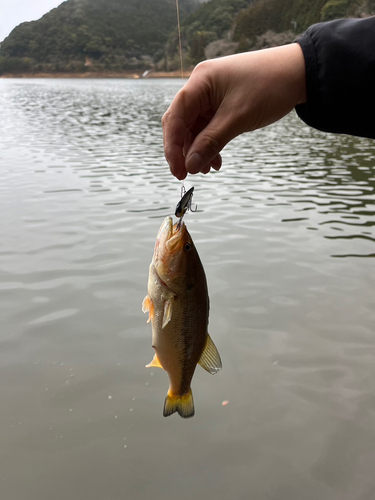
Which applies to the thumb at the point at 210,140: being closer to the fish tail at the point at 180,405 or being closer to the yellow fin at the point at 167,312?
the yellow fin at the point at 167,312

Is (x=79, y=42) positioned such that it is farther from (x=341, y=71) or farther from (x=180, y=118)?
(x=341, y=71)

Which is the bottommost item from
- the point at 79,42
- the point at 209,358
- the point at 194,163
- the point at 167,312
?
the point at 209,358

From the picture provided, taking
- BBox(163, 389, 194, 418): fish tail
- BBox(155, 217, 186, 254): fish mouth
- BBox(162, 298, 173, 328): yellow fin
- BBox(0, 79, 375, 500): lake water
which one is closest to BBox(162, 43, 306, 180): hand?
BBox(155, 217, 186, 254): fish mouth

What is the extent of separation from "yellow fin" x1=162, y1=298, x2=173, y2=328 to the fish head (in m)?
0.07

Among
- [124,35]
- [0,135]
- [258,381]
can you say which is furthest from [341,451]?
[124,35]

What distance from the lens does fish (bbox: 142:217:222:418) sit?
7.06ft

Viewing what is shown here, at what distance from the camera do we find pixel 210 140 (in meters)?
2.06

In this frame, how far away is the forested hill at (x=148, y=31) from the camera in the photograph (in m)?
69.4

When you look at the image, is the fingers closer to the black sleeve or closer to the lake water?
the black sleeve

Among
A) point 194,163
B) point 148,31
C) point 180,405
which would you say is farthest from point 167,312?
point 148,31

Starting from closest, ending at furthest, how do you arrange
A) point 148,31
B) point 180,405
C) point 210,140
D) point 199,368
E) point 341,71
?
point 341,71, point 210,140, point 180,405, point 199,368, point 148,31

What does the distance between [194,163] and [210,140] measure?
13cm

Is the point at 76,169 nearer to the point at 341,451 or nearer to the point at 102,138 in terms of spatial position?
the point at 102,138

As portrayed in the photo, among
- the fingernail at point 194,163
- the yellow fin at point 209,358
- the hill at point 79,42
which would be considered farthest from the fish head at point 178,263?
the hill at point 79,42
